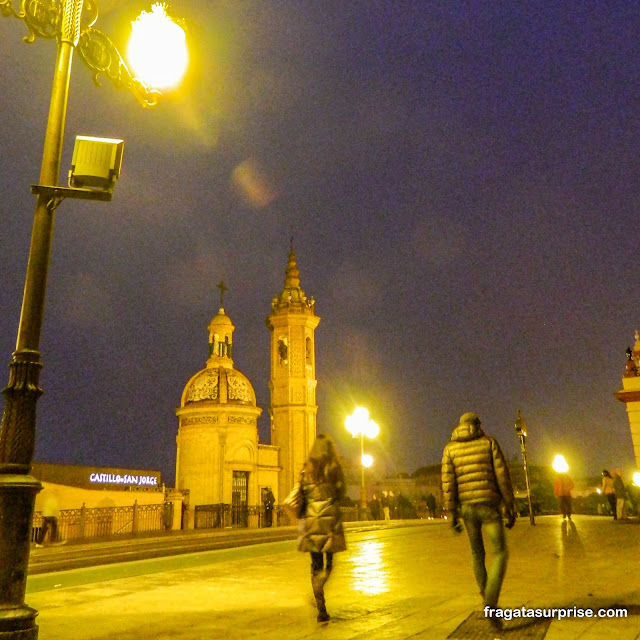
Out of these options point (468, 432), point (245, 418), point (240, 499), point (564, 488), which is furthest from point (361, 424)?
point (468, 432)

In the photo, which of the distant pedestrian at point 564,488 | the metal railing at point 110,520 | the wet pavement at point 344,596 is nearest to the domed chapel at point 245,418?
the metal railing at point 110,520

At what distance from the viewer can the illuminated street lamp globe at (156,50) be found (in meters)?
6.79

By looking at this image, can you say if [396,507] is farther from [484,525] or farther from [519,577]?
[484,525]

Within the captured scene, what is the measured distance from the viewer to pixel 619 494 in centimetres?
1909

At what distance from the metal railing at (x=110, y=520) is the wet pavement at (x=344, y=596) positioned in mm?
16507

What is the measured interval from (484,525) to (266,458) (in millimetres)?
38747

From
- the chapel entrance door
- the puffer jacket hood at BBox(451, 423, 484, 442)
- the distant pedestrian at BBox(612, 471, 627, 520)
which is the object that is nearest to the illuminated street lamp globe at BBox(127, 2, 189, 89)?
the puffer jacket hood at BBox(451, 423, 484, 442)

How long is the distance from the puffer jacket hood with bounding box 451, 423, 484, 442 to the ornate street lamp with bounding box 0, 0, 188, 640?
3579 millimetres

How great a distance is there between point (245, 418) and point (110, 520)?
12.3 m

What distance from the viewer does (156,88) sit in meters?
6.99

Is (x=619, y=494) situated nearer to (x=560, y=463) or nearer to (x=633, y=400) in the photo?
(x=633, y=400)

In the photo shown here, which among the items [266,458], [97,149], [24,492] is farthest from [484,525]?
[266,458]

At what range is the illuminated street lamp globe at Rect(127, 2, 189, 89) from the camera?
6789 mm

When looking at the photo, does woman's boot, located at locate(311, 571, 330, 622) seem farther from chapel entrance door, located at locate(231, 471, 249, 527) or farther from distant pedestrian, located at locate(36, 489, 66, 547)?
chapel entrance door, located at locate(231, 471, 249, 527)
